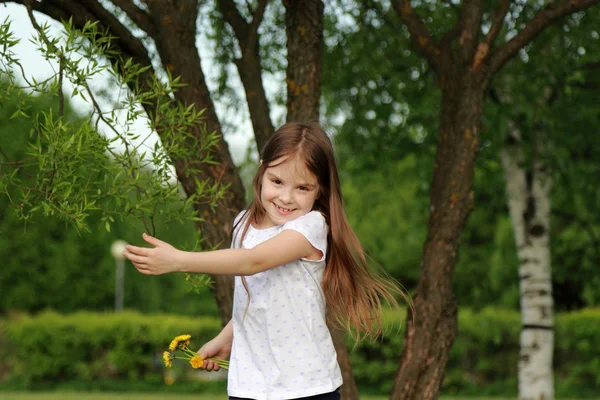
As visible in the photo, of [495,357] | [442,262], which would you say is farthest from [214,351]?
[495,357]

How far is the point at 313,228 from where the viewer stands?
9.17 feet

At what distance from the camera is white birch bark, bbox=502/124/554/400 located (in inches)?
352

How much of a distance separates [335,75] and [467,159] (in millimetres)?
3567

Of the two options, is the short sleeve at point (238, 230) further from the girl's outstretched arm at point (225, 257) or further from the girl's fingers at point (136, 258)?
the girl's fingers at point (136, 258)

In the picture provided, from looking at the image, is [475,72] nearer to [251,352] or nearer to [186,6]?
[186,6]

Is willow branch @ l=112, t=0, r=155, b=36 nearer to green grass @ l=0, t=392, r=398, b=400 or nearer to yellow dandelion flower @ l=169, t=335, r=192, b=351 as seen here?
yellow dandelion flower @ l=169, t=335, r=192, b=351

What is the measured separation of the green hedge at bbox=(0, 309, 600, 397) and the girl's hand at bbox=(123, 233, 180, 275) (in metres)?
13.8

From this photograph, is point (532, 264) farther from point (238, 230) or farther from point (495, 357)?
point (495, 357)

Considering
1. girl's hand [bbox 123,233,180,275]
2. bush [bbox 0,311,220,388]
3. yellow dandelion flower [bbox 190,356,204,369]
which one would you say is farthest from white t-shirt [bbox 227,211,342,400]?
bush [bbox 0,311,220,388]

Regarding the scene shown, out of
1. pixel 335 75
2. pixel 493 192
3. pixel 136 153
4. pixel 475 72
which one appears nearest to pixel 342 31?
pixel 335 75

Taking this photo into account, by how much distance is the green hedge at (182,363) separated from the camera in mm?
15945

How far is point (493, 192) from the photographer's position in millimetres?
10414

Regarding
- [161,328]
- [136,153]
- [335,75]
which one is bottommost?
[161,328]

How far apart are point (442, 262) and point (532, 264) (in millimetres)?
4984
